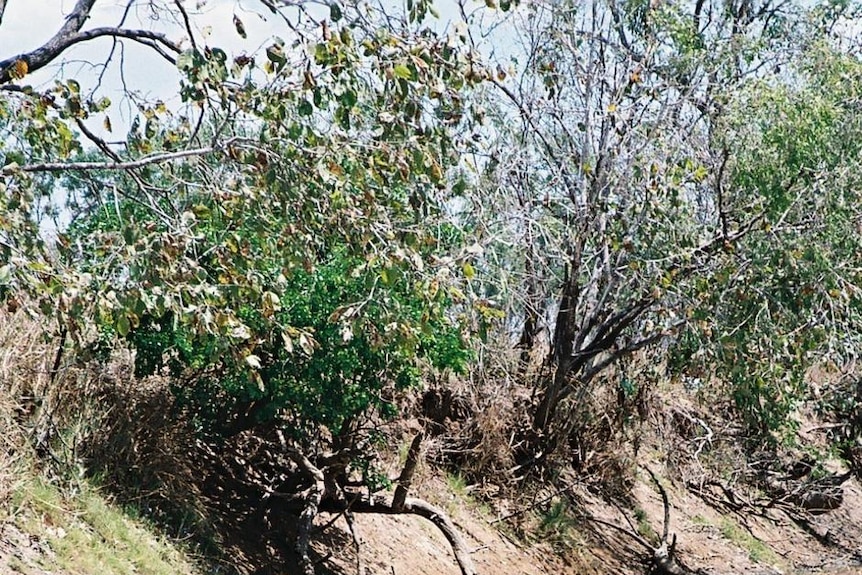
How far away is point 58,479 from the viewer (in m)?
9.87

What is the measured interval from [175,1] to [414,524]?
9.14 m

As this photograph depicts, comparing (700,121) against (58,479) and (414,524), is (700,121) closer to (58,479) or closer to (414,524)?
(414,524)

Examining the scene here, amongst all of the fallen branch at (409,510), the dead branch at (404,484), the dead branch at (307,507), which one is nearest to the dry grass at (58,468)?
the dead branch at (307,507)

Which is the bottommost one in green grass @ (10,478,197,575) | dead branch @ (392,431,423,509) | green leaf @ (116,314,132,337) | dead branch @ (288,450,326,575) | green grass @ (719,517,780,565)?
green grass @ (10,478,197,575)

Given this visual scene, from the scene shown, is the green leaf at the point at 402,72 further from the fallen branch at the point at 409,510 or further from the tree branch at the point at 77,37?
the fallen branch at the point at 409,510

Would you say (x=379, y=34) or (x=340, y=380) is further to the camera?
(x=340, y=380)

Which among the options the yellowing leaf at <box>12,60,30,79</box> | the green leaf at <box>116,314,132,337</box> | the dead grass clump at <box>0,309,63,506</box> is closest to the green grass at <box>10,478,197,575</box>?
the dead grass clump at <box>0,309,63,506</box>

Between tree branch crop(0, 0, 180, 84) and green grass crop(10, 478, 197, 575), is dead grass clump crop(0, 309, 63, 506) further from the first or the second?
tree branch crop(0, 0, 180, 84)

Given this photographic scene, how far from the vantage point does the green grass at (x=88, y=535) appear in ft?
29.8

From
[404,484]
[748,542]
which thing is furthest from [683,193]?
[748,542]

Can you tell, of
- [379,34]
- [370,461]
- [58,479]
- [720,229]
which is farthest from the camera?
[720,229]

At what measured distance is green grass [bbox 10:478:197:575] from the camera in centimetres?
909

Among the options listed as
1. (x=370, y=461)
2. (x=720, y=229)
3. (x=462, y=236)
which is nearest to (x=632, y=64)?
(x=720, y=229)

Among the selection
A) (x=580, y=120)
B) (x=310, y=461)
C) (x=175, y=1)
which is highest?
(x=580, y=120)
